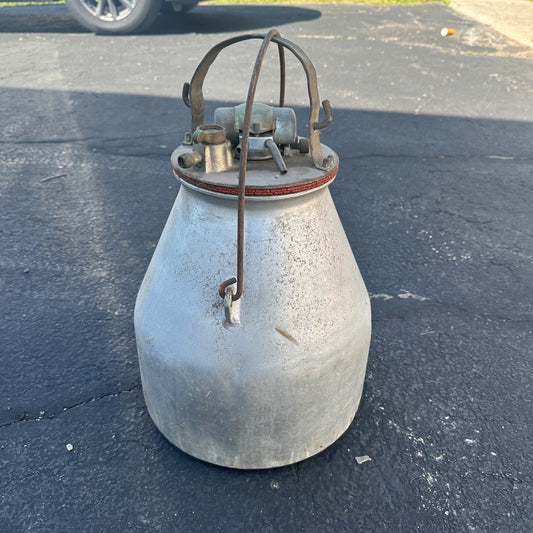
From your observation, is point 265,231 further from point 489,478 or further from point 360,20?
point 360,20

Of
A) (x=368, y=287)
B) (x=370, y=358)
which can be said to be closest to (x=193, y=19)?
(x=368, y=287)

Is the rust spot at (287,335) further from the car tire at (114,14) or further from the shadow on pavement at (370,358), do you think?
the car tire at (114,14)

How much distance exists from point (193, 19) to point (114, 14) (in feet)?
6.70

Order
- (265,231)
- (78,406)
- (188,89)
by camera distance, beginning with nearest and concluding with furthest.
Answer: (265,231)
(188,89)
(78,406)

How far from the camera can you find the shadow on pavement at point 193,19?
862 cm

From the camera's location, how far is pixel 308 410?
1.69 metres

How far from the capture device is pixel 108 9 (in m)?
8.05

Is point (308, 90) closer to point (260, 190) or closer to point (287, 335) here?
point (260, 190)

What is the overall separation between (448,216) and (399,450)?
2091 millimetres

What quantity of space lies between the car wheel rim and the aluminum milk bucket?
719 cm

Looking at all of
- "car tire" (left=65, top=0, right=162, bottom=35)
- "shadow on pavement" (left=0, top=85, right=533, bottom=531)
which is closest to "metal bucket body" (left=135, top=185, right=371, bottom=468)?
"shadow on pavement" (left=0, top=85, right=533, bottom=531)

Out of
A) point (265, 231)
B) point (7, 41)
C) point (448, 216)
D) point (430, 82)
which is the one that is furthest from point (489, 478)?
point (7, 41)

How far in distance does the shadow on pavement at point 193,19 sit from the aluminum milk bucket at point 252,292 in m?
7.78

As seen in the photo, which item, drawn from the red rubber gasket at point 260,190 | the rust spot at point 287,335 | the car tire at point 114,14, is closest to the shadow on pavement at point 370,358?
the rust spot at point 287,335
